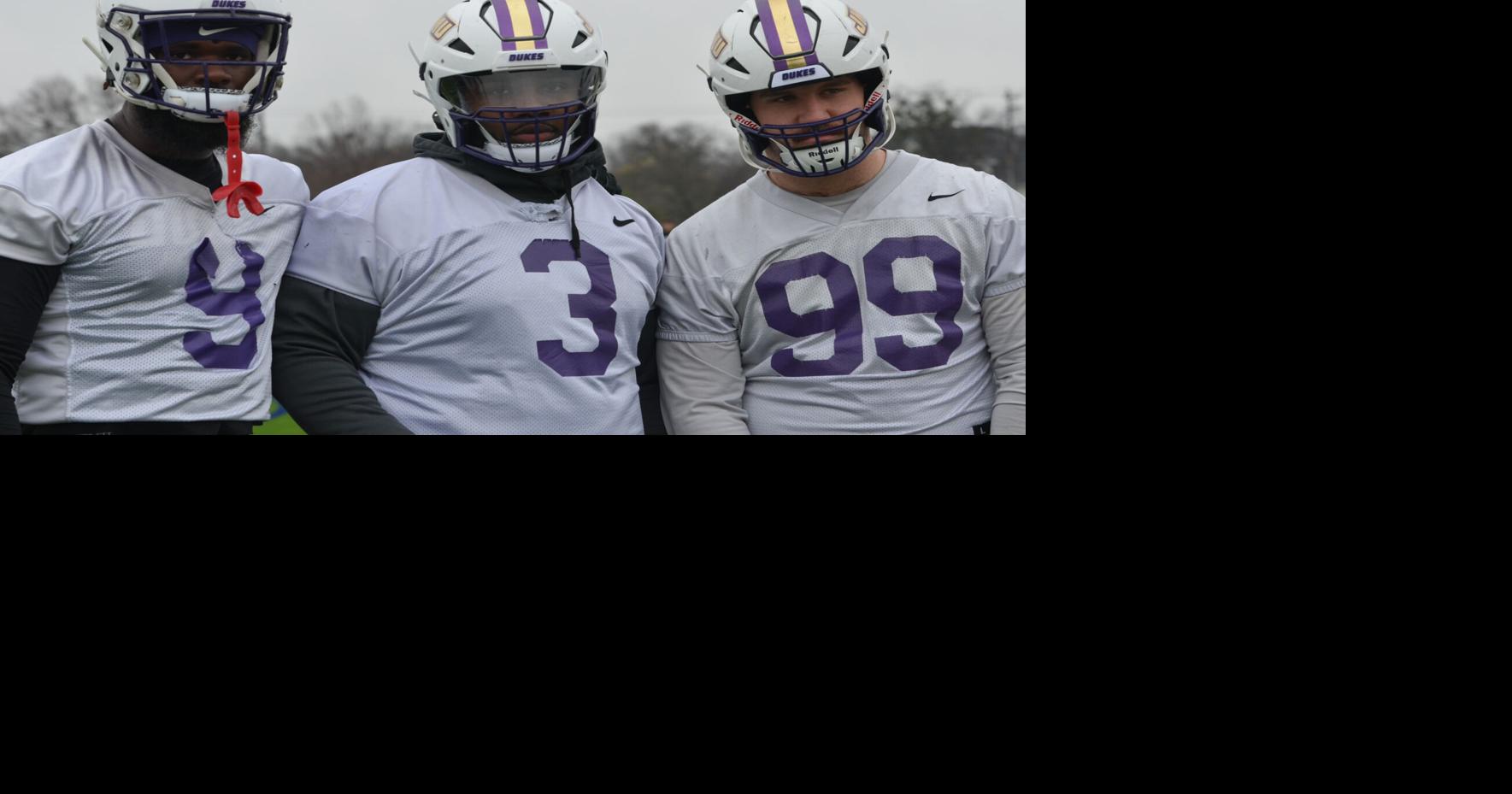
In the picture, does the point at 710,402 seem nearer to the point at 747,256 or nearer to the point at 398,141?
the point at 747,256

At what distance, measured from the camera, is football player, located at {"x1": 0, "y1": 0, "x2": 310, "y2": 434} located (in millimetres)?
2074

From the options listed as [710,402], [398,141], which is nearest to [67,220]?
[710,402]

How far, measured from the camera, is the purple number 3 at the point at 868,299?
7.83 ft

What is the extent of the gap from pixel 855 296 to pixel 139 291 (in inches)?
47.2

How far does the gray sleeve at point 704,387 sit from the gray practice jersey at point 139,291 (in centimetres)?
70

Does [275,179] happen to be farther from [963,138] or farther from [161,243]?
[963,138]

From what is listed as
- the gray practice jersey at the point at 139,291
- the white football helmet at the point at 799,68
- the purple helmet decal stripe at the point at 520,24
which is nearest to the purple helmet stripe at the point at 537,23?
the purple helmet decal stripe at the point at 520,24

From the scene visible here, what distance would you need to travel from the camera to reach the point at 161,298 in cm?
214

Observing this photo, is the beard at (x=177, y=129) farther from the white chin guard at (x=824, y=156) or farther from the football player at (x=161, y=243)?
the white chin guard at (x=824, y=156)

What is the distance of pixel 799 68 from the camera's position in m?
2.35

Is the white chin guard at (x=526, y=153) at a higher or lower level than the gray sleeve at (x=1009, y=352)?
higher

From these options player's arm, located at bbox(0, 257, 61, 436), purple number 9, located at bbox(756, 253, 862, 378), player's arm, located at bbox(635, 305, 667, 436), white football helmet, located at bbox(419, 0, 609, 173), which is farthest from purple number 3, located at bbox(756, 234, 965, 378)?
player's arm, located at bbox(0, 257, 61, 436)

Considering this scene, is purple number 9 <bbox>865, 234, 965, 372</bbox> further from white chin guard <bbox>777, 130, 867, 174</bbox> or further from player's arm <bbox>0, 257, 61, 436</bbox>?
player's arm <bbox>0, 257, 61, 436</bbox>

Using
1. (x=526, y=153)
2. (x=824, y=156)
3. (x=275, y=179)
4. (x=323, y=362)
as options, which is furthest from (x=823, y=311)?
(x=275, y=179)
